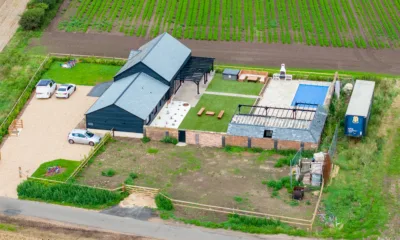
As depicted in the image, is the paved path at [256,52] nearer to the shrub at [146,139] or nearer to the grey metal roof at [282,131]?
the grey metal roof at [282,131]

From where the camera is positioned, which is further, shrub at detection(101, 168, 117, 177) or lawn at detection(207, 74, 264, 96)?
lawn at detection(207, 74, 264, 96)

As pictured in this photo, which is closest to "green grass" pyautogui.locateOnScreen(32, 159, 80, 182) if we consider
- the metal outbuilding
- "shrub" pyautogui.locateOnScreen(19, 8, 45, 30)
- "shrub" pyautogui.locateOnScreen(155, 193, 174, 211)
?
"shrub" pyautogui.locateOnScreen(155, 193, 174, 211)

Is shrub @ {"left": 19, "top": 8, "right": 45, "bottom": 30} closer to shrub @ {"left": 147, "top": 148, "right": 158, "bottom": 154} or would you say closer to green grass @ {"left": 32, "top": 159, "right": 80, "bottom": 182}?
green grass @ {"left": 32, "top": 159, "right": 80, "bottom": 182}

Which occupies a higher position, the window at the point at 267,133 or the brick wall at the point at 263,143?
the window at the point at 267,133

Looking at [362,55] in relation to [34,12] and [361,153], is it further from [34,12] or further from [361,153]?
[34,12]

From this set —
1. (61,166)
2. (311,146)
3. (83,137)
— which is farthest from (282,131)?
(61,166)

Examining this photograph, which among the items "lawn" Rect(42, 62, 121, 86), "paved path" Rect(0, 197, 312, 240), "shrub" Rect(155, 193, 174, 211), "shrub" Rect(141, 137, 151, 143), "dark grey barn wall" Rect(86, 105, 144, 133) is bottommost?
"paved path" Rect(0, 197, 312, 240)

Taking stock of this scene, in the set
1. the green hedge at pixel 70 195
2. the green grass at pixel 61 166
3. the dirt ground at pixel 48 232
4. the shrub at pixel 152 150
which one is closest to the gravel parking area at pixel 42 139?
the green grass at pixel 61 166
